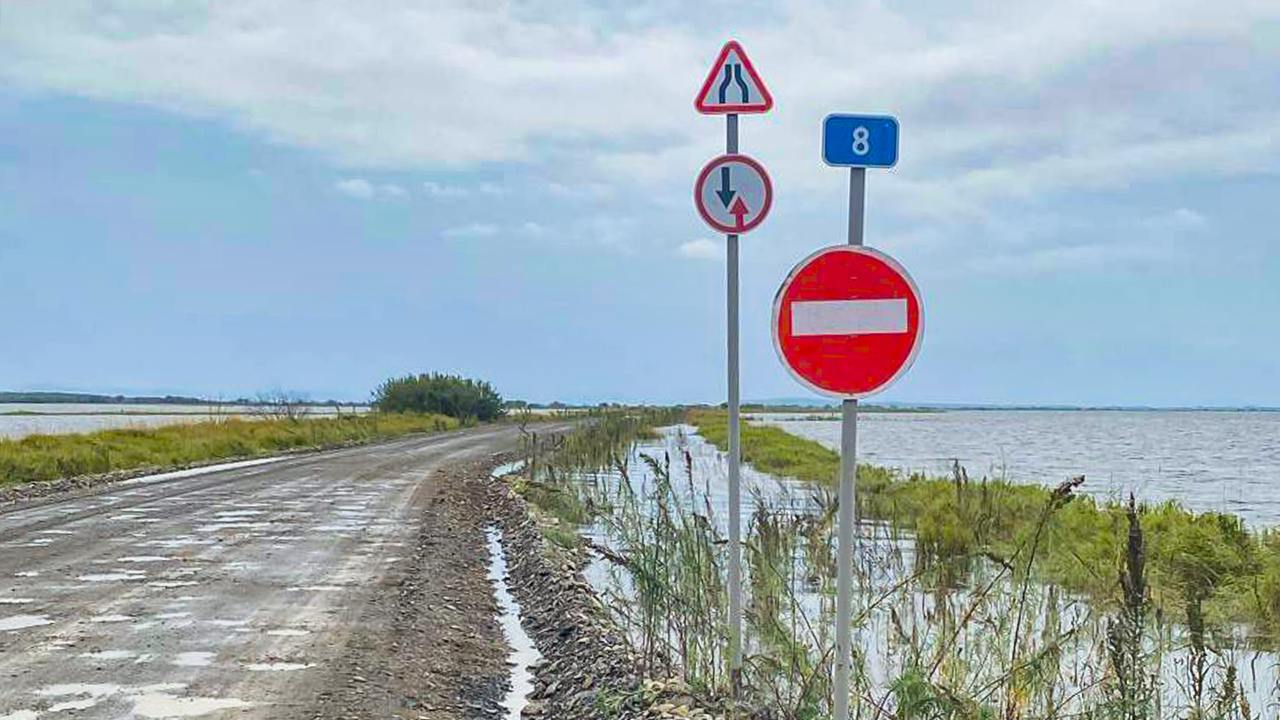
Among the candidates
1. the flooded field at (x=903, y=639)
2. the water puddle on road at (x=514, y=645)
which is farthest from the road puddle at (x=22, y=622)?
the flooded field at (x=903, y=639)

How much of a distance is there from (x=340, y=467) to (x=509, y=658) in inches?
743

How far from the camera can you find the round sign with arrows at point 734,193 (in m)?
7.07

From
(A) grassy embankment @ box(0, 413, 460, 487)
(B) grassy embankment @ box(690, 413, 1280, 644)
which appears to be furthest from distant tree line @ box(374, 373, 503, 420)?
(B) grassy embankment @ box(690, 413, 1280, 644)

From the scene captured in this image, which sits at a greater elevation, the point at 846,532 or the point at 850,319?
the point at 850,319

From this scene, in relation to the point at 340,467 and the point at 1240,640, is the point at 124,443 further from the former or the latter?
the point at 1240,640

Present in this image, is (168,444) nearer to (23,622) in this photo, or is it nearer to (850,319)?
(23,622)

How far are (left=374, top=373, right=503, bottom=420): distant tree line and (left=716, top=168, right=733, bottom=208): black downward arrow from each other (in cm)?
5930

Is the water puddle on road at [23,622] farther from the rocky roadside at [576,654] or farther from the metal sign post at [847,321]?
the metal sign post at [847,321]

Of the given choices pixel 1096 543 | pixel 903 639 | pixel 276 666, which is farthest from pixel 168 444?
pixel 903 639

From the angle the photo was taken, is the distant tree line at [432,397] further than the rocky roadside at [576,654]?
Yes

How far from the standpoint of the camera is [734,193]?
7.08 meters

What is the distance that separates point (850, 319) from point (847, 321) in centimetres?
1

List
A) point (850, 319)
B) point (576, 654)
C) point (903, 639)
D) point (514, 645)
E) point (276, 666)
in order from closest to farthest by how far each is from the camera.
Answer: point (850, 319) < point (903, 639) < point (276, 666) < point (576, 654) < point (514, 645)

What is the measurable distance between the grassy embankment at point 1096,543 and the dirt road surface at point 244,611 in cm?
353
